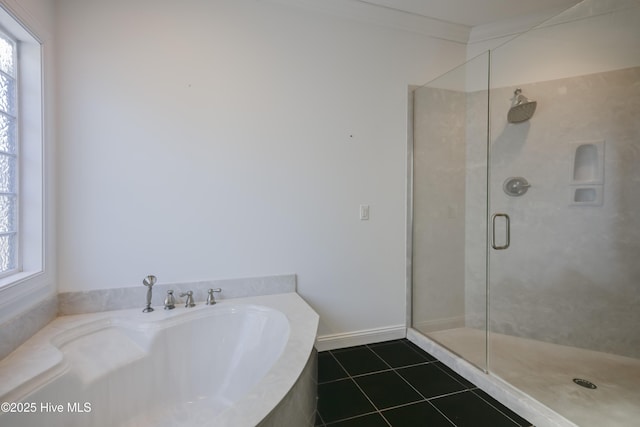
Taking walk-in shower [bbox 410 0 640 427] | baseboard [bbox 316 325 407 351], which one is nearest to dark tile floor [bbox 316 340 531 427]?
baseboard [bbox 316 325 407 351]

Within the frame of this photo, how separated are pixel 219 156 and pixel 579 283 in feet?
9.09

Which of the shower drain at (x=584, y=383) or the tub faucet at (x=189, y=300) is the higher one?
the tub faucet at (x=189, y=300)

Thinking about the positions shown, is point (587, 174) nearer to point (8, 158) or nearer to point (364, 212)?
point (364, 212)

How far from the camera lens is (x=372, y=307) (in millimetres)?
2281

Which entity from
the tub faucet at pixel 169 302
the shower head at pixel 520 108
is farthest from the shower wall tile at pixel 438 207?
the tub faucet at pixel 169 302

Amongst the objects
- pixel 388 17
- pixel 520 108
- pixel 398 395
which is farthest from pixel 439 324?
pixel 388 17

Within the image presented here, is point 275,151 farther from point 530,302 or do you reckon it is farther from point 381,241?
point 530,302

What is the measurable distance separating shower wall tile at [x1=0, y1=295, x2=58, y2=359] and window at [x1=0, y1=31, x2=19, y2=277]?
0.22 m

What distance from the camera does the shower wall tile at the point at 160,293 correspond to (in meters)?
1.64

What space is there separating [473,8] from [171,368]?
3169 mm

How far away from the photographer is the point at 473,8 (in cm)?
216

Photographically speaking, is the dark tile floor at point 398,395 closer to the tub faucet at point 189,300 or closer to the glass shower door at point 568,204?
the glass shower door at point 568,204

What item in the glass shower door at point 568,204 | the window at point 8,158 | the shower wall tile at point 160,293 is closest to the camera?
the window at point 8,158

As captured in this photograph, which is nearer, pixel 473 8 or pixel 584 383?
pixel 584 383
